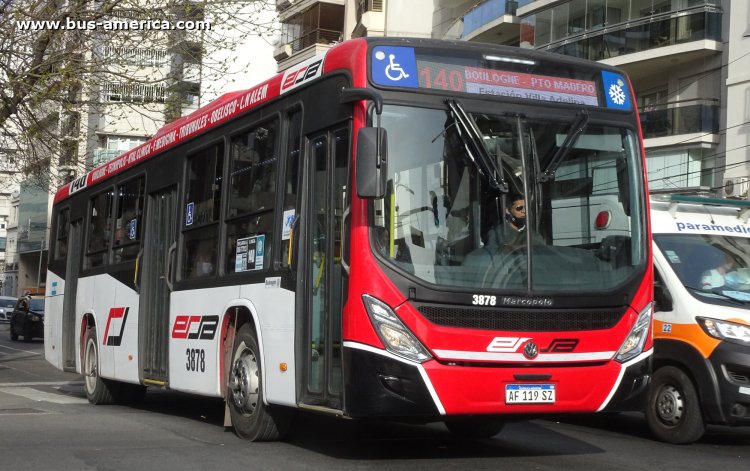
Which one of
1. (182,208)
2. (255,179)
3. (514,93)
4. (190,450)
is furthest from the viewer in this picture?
(182,208)

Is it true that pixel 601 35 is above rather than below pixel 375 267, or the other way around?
above

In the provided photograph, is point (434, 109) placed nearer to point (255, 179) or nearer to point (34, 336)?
point (255, 179)

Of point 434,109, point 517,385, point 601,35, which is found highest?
point 601,35

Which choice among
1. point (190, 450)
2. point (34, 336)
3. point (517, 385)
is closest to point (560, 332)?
point (517, 385)

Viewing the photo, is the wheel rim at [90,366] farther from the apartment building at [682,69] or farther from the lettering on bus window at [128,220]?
the apartment building at [682,69]

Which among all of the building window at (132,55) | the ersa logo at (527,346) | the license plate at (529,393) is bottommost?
the license plate at (529,393)

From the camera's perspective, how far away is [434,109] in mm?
7855

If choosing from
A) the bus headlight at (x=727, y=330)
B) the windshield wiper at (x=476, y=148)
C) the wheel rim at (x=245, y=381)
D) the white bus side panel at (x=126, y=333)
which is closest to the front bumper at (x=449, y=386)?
the windshield wiper at (x=476, y=148)

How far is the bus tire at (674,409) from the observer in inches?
393

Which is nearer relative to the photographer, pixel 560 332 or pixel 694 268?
pixel 560 332

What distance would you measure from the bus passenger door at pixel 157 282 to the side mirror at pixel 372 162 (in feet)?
14.6

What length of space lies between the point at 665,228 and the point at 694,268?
1.79ft

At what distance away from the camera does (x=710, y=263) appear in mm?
10609

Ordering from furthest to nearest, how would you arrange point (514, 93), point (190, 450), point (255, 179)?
1. point (255, 179)
2. point (190, 450)
3. point (514, 93)
